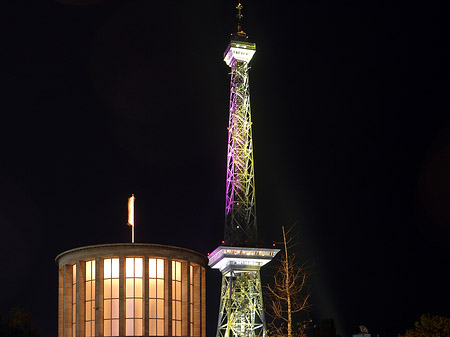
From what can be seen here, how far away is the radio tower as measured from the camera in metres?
122

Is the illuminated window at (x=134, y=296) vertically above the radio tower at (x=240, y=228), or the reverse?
the radio tower at (x=240, y=228)

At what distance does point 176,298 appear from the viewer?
5831 cm

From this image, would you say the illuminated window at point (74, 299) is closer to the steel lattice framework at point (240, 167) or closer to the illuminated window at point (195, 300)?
the illuminated window at point (195, 300)

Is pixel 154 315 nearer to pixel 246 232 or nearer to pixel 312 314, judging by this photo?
pixel 246 232

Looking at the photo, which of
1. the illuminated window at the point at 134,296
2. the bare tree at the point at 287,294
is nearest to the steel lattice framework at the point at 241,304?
the bare tree at the point at 287,294

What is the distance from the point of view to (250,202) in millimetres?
128250

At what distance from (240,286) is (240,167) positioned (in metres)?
22.1

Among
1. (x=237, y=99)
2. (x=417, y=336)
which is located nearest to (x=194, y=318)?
(x=417, y=336)

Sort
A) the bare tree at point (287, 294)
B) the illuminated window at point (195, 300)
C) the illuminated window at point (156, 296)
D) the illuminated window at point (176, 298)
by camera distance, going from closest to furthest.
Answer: the bare tree at point (287, 294) → the illuminated window at point (156, 296) → the illuminated window at point (176, 298) → the illuminated window at point (195, 300)

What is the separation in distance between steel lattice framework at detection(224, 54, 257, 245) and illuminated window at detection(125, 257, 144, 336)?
67.4m

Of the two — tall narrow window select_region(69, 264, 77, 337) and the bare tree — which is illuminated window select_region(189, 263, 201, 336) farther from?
tall narrow window select_region(69, 264, 77, 337)

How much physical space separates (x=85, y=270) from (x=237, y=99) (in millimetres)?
76807

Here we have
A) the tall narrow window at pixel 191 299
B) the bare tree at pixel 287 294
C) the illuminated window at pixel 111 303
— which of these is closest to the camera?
the bare tree at pixel 287 294

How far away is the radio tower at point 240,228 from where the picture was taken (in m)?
122
